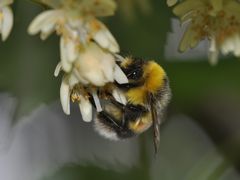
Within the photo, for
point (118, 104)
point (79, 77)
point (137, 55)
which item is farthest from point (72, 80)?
point (137, 55)

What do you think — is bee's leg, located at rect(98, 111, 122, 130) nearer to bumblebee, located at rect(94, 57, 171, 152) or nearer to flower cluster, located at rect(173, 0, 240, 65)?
bumblebee, located at rect(94, 57, 171, 152)

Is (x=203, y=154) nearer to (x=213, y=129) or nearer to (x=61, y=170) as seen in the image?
(x=213, y=129)

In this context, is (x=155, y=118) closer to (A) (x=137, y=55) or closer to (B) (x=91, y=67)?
(B) (x=91, y=67)

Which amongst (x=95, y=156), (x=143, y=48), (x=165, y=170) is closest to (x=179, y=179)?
(x=165, y=170)

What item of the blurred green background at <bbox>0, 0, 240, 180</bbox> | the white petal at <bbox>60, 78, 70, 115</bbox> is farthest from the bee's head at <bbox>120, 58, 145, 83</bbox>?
the blurred green background at <bbox>0, 0, 240, 180</bbox>

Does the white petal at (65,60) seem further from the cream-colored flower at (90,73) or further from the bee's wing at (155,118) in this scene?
the bee's wing at (155,118)
